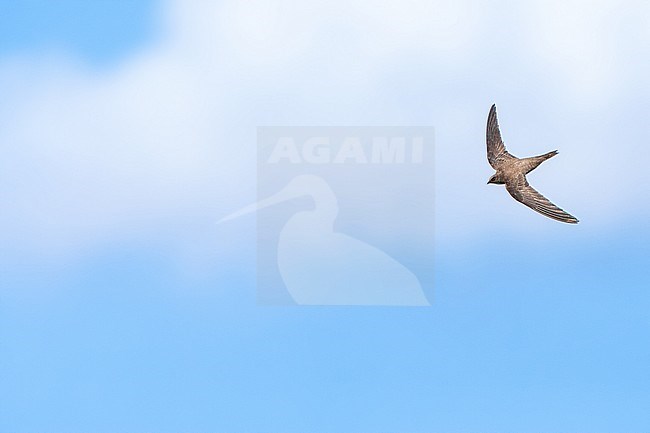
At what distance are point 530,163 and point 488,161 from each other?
0.57 metres

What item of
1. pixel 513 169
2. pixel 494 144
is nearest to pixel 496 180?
pixel 513 169

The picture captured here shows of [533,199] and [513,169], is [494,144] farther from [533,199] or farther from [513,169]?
[533,199]

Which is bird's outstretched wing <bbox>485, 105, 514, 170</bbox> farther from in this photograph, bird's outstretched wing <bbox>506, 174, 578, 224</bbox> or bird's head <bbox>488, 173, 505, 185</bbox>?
bird's outstretched wing <bbox>506, 174, 578, 224</bbox>

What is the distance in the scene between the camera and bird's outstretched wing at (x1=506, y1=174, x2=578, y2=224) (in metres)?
7.61

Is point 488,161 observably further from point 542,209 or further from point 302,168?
point 302,168

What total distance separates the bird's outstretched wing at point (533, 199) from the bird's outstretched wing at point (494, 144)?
1.15ft

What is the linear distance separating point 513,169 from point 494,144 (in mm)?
455

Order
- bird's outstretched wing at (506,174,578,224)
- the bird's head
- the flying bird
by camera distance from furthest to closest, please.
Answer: the bird's head
the flying bird
bird's outstretched wing at (506,174,578,224)

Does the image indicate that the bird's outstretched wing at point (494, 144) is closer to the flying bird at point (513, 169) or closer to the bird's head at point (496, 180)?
the flying bird at point (513, 169)

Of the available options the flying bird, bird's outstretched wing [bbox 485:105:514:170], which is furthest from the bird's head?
bird's outstretched wing [bbox 485:105:514:170]

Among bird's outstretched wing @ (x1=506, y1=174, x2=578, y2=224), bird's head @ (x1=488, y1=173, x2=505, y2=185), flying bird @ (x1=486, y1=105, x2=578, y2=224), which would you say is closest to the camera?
bird's outstretched wing @ (x1=506, y1=174, x2=578, y2=224)

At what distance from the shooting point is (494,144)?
8.81 m

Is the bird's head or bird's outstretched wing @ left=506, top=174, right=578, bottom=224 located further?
the bird's head

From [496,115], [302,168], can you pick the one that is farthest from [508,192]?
[302,168]
